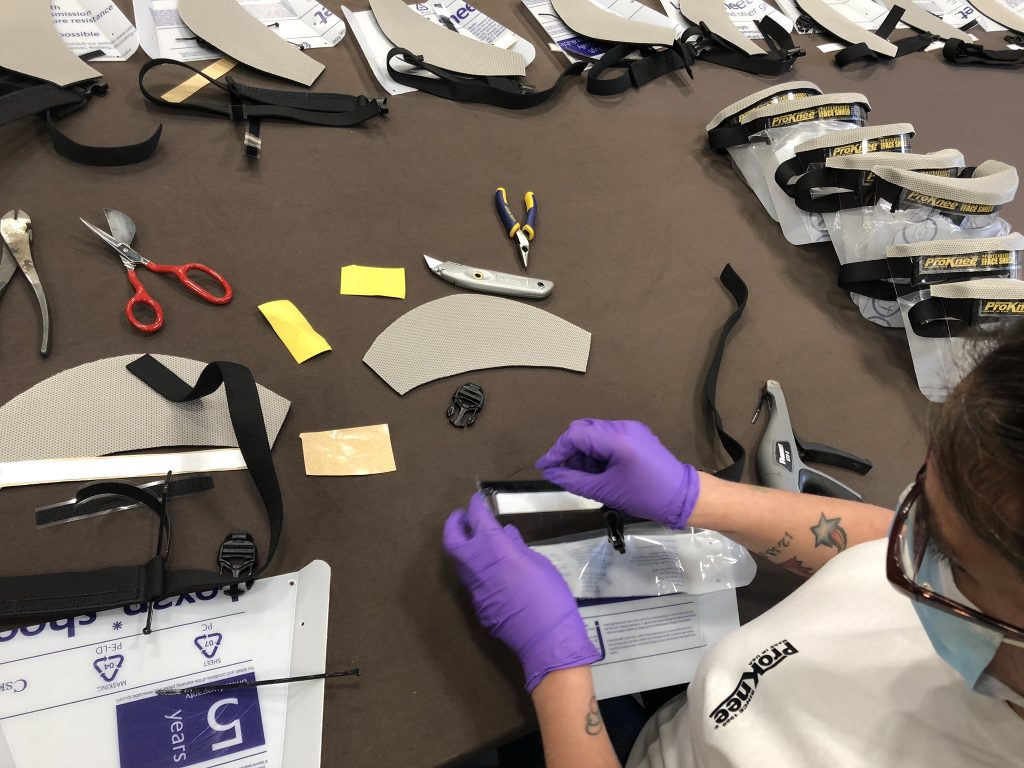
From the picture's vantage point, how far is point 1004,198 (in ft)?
3.03

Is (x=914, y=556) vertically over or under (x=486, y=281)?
over

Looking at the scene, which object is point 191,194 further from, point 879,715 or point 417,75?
point 879,715

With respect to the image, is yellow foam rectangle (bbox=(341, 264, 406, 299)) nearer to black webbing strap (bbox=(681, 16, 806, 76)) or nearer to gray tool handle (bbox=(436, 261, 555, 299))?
gray tool handle (bbox=(436, 261, 555, 299))

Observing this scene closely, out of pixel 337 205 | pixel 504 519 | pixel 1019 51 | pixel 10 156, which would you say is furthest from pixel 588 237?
pixel 1019 51

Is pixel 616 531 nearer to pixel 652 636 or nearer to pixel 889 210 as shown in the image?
pixel 652 636

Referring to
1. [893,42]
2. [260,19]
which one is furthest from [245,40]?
[893,42]

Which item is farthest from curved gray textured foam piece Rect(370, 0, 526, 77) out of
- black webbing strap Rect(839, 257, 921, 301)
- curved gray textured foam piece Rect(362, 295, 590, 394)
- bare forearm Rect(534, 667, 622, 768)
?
bare forearm Rect(534, 667, 622, 768)

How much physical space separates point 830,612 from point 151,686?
1.78ft

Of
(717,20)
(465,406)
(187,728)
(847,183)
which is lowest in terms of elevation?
(187,728)

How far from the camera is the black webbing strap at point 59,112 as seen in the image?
0.83 metres

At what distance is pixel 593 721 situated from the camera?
0.55 metres

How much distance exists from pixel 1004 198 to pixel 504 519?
0.83m

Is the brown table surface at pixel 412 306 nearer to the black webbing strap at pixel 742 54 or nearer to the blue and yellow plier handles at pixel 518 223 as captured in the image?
the blue and yellow plier handles at pixel 518 223

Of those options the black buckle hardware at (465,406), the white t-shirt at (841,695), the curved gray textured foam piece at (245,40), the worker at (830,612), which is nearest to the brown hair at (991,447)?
the worker at (830,612)
